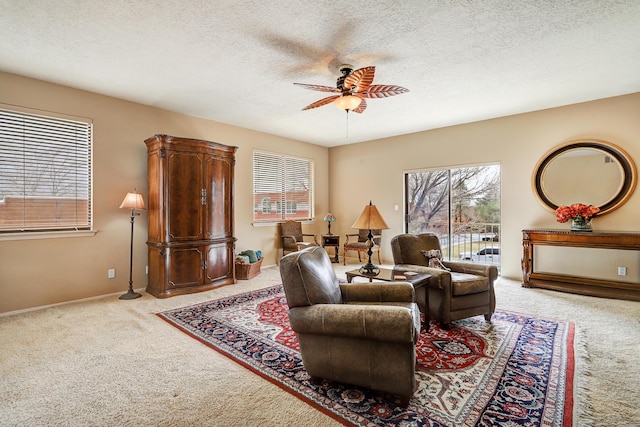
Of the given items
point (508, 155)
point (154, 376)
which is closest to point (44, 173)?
point (154, 376)

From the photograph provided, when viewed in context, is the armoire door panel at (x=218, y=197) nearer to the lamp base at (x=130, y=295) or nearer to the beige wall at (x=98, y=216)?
the beige wall at (x=98, y=216)

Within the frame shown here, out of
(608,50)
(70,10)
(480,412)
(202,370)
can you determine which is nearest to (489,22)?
(608,50)

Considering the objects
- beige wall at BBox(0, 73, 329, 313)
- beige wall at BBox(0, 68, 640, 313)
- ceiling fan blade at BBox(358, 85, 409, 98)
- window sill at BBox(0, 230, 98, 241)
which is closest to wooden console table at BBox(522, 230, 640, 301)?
beige wall at BBox(0, 68, 640, 313)

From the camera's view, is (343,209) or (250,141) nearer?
(250,141)

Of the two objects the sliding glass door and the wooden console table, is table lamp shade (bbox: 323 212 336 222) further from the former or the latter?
the wooden console table

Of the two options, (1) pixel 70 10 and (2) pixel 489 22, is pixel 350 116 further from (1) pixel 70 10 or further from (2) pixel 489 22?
(1) pixel 70 10

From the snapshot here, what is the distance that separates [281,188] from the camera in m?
6.63

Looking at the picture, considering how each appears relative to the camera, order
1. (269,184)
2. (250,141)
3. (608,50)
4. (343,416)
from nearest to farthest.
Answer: (343,416) → (608,50) → (250,141) → (269,184)

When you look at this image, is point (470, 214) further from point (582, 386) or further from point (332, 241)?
point (582, 386)

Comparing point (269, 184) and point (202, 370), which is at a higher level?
point (269, 184)

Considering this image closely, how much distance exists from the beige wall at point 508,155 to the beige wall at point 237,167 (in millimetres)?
14

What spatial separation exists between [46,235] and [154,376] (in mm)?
2772

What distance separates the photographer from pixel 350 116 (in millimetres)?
5117

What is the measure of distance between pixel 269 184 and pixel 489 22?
4678 mm
